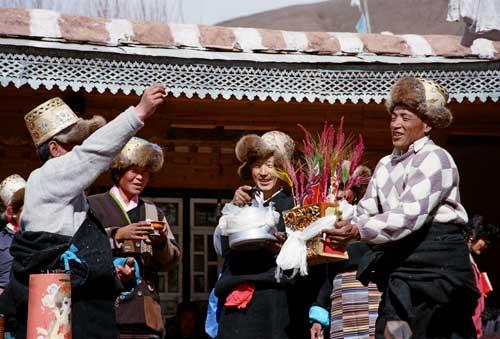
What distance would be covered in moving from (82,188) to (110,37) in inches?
128

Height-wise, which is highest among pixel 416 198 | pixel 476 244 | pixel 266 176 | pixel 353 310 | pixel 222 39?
pixel 222 39

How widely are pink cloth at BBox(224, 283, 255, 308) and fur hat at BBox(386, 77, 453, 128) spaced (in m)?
1.64

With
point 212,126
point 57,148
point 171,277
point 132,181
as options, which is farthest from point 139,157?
point 171,277

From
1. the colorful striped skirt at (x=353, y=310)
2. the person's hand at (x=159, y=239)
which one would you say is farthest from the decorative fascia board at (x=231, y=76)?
the colorful striped skirt at (x=353, y=310)

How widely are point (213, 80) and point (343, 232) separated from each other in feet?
10.5

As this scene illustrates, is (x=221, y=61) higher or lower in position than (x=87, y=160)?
higher

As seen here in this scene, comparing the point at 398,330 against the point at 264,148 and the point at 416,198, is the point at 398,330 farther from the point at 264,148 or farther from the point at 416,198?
the point at 264,148

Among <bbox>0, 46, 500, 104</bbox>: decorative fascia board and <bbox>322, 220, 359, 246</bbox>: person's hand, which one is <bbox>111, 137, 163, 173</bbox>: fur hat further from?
<bbox>322, 220, 359, 246</bbox>: person's hand

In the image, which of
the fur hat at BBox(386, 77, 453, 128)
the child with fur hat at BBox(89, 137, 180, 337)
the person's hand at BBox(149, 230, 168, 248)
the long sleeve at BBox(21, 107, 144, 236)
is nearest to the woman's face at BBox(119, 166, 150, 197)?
the child with fur hat at BBox(89, 137, 180, 337)

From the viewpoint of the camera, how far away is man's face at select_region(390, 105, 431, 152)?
5.17 m

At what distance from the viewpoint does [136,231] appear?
19.6 ft

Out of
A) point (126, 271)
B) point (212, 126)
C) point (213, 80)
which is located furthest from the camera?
point (212, 126)

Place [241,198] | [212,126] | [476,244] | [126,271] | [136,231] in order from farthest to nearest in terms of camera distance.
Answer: [212,126], [476,244], [241,198], [126,271], [136,231]

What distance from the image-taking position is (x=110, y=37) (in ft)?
26.8
